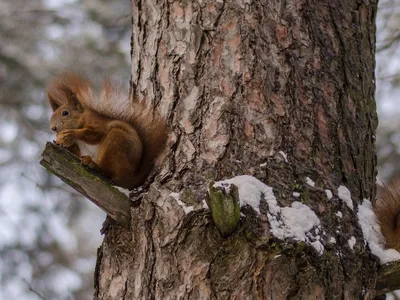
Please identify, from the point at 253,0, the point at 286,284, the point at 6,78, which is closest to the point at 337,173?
the point at 286,284

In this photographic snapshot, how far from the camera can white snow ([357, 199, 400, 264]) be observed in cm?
177

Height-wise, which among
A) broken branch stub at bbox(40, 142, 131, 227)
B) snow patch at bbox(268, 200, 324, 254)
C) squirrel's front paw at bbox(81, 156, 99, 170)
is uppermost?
squirrel's front paw at bbox(81, 156, 99, 170)

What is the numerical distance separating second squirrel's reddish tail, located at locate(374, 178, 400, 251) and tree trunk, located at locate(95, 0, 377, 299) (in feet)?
0.18

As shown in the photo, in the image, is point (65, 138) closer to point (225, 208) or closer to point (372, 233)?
point (225, 208)

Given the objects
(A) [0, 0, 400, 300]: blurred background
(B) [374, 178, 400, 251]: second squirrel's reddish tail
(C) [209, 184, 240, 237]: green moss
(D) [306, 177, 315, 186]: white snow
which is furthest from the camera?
(A) [0, 0, 400, 300]: blurred background

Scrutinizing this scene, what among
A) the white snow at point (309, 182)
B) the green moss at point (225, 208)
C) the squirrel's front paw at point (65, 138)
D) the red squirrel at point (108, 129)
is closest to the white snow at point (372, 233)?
the white snow at point (309, 182)

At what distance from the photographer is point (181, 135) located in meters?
1.84

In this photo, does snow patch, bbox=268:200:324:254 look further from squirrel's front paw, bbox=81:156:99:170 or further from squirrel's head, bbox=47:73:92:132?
squirrel's head, bbox=47:73:92:132

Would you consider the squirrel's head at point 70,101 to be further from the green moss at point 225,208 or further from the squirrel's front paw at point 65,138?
the green moss at point 225,208

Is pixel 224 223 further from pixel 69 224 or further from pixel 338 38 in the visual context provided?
pixel 69 224

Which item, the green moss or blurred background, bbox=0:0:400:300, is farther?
blurred background, bbox=0:0:400:300

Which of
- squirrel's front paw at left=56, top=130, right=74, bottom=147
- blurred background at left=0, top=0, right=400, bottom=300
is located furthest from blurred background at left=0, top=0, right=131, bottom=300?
squirrel's front paw at left=56, top=130, right=74, bottom=147

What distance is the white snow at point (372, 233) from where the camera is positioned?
1768 mm

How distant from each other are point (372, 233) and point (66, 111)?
1.00 m
